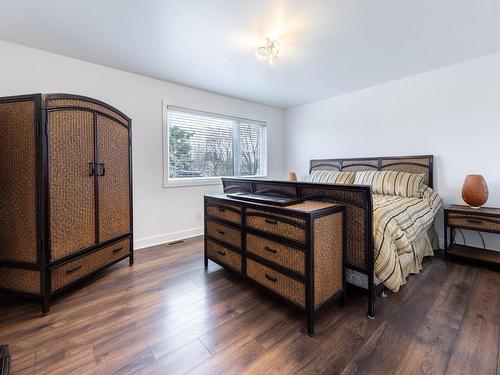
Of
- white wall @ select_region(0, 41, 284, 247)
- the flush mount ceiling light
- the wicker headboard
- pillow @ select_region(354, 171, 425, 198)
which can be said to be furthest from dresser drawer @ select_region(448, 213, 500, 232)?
white wall @ select_region(0, 41, 284, 247)

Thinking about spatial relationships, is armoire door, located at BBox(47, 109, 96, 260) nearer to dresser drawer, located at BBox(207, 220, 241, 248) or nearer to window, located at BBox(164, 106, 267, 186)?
dresser drawer, located at BBox(207, 220, 241, 248)

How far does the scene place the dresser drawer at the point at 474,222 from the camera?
2.27m

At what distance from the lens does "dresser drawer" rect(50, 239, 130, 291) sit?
176 cm

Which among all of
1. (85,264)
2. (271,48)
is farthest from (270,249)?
(271,48)

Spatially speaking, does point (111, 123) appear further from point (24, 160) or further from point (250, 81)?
point (250, 81)

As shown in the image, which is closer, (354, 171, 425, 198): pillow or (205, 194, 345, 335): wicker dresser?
(205, 194, 345, 335): wicker dresser

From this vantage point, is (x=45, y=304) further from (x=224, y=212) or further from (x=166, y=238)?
(x=166, y=238)

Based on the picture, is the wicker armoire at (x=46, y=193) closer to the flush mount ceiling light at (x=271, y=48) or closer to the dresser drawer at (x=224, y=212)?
the dresser drawer at (x=224, y=212)

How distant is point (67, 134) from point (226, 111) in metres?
2.46

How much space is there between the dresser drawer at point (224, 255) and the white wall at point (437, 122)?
2.67 metres

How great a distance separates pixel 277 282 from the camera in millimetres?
1652

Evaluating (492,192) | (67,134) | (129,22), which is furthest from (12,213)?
(492,192)

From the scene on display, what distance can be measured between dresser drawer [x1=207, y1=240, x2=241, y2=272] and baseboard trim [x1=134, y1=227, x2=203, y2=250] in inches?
44.7

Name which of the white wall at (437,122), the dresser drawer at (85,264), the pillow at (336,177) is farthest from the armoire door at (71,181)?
the white wall at (437,122)
